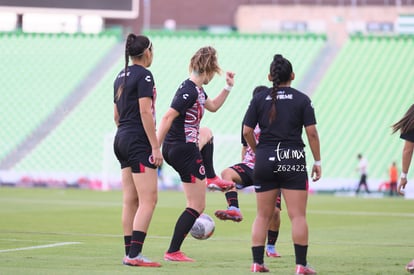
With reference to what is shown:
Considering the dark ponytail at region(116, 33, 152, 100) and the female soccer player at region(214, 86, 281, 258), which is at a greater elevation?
the dark ponytail at region(116, 33, 152, 100)

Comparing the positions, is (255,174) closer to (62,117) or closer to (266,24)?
(62,117)

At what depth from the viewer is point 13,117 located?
42312 millimetres

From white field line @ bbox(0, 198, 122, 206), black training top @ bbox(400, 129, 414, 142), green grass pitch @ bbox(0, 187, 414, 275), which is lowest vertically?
white field line @ bbox(0, 198, 122, 206)

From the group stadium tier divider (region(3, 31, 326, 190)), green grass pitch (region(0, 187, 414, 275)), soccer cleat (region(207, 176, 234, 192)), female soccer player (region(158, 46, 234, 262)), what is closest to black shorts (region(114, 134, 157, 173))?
female soccer player (region(158, 46, 234, 262))

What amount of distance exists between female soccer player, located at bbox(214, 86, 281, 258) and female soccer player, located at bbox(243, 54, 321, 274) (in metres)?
2.12

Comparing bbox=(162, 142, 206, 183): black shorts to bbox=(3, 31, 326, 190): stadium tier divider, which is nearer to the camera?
bbox=(162, 142, 206, 183): black shorts

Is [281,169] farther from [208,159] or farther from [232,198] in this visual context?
[208,159]

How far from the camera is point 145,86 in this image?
10664 mm

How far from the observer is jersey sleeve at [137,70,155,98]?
10641 millimetres

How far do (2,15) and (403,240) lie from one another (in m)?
34.7

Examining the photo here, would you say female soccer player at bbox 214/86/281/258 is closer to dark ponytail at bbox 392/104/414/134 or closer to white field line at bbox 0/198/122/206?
dark ponytail at bbox 392/104/414/134

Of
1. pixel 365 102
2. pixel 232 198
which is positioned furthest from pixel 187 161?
pixel 365 102

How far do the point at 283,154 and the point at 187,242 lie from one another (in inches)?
186

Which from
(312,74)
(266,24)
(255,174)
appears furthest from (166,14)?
(255,174)
